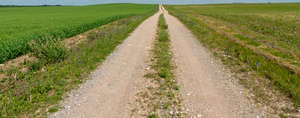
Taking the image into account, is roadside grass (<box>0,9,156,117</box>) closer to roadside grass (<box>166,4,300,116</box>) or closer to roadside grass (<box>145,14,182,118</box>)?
roadside grass (<box>145,14,182,118</box>)

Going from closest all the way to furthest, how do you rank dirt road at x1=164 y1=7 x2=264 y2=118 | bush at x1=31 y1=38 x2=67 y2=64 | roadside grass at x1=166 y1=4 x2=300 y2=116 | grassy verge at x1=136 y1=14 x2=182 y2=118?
dirt road at x1=164 y1=7 x2=264 y2=118 < grassy verge at x1=136 y1=14 x2=182 y2=118 < roadside grass at x1=166 y1=4 x2=300 y2=116 < bush at x1=31 y1=38 x2=67 y2=64

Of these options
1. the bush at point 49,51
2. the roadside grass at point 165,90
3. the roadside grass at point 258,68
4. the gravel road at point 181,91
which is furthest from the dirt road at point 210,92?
the bush at point 49,51

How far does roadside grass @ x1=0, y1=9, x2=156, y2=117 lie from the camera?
590cm

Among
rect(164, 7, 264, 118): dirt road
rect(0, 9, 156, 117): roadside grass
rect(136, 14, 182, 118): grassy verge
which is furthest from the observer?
rect(0, 9, 156, 117): roadside grass

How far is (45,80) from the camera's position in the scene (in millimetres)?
8023

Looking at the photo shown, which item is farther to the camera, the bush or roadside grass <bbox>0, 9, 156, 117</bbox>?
the bush

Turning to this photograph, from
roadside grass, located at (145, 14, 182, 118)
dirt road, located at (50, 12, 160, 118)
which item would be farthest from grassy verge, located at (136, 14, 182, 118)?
dirt road, located at (50, 12, 160, 118)

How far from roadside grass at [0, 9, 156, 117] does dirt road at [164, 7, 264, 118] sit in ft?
13.8

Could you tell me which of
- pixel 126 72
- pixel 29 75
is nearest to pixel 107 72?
pixel 126 72

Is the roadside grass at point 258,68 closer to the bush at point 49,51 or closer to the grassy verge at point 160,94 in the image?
the grassy verge at point 160,94

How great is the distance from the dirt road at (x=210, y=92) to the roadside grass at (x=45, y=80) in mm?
4206

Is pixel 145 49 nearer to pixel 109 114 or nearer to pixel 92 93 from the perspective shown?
pixel 92 93

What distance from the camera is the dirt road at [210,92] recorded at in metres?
5.57

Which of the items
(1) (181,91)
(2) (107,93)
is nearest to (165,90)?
(1) (181,91)
